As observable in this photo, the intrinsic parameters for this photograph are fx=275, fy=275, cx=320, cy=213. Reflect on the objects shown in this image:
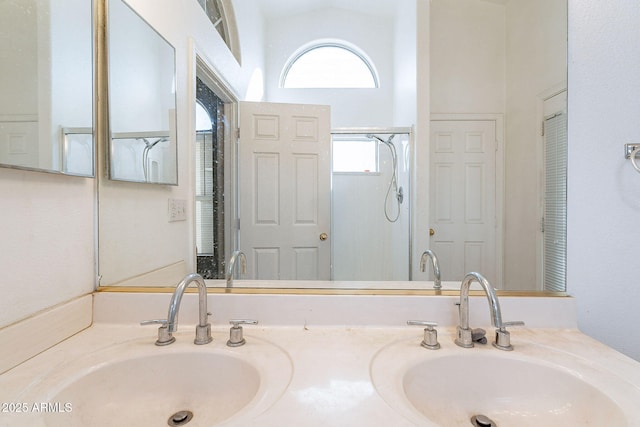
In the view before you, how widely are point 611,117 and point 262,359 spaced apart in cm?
128

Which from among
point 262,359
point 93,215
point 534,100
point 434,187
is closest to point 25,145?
point 93,215

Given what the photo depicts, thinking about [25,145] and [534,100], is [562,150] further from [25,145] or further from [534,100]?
[25,145]

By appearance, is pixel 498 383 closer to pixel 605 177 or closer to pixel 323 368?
pixel 323 368

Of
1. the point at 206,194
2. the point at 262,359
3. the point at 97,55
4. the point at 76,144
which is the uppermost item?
the point at 97,55

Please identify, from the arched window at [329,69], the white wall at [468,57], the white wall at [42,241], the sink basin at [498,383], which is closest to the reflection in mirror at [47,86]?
the white wall at [42,241]

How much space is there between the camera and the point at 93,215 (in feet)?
3.03

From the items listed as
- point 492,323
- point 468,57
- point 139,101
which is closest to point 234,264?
point 139,101

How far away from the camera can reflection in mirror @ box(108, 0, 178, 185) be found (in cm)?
97

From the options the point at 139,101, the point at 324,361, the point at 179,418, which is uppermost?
the point at 139,101

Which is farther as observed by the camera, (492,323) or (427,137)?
(427,137)

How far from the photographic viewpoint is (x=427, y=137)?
1093mm

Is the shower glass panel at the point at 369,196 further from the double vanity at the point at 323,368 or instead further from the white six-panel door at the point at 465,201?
the double vanity at the point at 323,368

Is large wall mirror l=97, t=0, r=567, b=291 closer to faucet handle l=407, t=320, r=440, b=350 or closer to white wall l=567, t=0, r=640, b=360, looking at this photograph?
white wall l=567, t=0, r=640, b=360

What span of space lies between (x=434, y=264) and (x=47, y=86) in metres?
1.29
